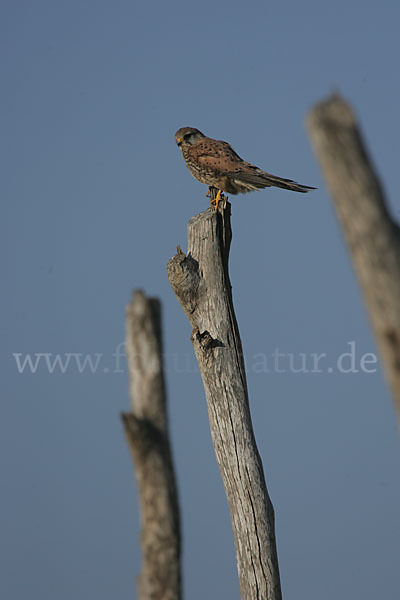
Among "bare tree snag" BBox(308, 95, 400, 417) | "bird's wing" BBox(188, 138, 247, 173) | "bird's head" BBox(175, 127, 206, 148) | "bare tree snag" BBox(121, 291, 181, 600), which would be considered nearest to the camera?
"bare tree snag" BBox(308, 95, 400, 417)

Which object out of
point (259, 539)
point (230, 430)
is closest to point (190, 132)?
point (230, 430)

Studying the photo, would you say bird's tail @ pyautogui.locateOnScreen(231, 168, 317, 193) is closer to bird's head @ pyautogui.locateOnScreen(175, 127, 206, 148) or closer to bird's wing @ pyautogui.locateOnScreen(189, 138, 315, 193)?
bird's wing @ pyautogui.locateOnScreen(189, 138, 315, 193)

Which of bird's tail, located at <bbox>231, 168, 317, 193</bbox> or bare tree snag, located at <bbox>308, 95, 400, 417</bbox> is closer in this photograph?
bare tree snag, located at <bbox>308, 95, 400, 417</bbox>

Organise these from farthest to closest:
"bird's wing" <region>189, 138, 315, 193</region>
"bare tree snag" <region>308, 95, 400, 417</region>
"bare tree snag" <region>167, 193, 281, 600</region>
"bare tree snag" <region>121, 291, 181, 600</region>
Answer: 1. "bird's wing" <region>189, 138, 315, 193</region>
2. "bare tree snag" <region>167, 193, 281, 600</region>
3. "bare tree snag" <region>121, 291, 181, 600</region>
4. "bare tree snag" <region>308, 95, 400, 417</region>

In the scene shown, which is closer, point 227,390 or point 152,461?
point 152,461

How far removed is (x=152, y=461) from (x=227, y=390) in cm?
198

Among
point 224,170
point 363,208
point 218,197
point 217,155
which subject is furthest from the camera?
point 217,155

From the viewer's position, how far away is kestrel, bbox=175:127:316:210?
6707 millimetres

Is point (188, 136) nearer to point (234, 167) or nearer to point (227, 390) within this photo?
→ point (234, 167)

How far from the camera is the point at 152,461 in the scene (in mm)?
3754

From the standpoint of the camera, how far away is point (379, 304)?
8.71 feet

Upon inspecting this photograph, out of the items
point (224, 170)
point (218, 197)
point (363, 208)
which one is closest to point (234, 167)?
point (224, 170)

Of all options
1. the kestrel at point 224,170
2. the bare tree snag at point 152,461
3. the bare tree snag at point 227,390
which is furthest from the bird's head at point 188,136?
the bare tree snag at point 152,461

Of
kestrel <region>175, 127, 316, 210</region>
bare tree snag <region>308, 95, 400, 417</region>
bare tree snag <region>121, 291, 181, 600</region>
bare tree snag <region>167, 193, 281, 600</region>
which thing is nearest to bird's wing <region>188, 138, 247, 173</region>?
kestrel <region>175, 127, 316, 210</region>
